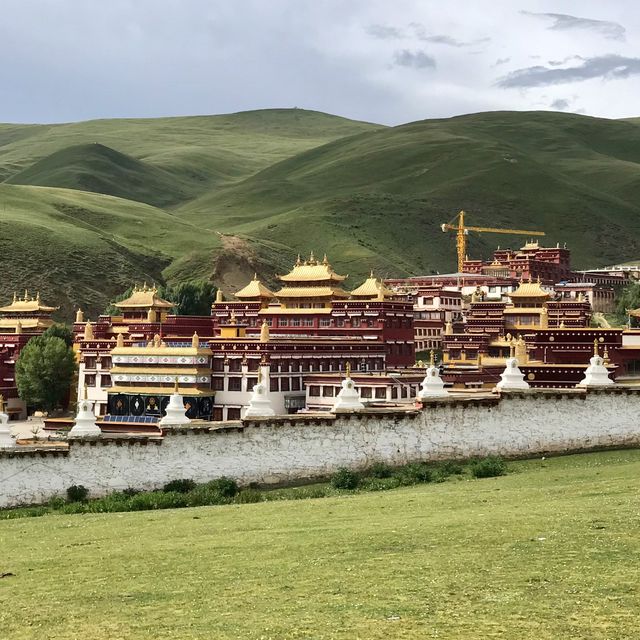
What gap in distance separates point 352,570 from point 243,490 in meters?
18.3

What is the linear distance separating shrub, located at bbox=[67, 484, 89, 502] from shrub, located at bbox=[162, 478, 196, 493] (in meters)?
2.66

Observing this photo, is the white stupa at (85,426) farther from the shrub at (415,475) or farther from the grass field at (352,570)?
the shrub at (415,475)

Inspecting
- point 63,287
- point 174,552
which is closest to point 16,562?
point 174,552

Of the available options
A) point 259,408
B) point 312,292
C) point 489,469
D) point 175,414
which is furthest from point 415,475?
point 312,292

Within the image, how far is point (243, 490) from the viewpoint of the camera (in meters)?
39.9

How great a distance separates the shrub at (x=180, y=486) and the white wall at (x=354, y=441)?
0.31m

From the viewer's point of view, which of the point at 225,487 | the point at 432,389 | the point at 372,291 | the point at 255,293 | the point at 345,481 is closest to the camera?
the point at 345,481

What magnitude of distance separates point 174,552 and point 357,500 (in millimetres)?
8311

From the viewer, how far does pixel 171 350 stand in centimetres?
7562

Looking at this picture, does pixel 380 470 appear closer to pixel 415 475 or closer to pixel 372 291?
pixel 415 475

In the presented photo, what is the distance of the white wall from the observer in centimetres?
4031

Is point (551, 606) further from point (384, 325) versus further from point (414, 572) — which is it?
point (384, 325)

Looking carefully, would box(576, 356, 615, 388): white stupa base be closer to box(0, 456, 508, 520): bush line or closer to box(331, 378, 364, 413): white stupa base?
box(0, 456, 508, 520): bush line

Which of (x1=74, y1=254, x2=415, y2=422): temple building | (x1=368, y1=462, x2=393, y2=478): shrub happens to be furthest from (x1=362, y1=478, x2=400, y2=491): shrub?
(x1=74, y1=254, x2=415, y2=422): temple building
